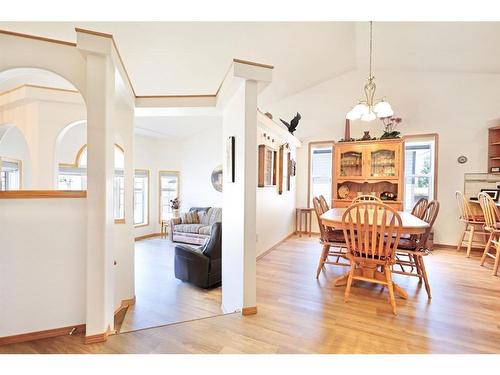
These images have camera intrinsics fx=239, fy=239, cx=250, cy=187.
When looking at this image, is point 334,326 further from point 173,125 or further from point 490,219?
point 173,125

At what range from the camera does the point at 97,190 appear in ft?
5.72

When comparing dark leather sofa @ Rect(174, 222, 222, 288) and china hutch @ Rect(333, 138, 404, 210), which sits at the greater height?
china hutch @ Rect(333, 138, 404, 210)

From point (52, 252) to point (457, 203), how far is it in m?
5.81

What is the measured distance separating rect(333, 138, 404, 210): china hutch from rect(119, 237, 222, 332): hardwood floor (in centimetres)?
307

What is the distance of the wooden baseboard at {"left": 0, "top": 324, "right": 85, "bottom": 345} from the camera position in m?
1.70

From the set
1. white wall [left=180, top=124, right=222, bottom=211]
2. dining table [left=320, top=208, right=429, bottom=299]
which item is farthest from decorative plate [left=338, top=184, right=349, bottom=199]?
white wall [left=180, top=124, right=222, bottom=211]

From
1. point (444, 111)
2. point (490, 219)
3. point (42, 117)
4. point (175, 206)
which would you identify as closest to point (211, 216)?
point (175, 206)

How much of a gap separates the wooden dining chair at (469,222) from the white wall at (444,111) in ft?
0.82

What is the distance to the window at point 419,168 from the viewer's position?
452cm

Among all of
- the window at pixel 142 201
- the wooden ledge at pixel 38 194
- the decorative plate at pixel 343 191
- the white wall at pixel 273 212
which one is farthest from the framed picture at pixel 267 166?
the window at pixel 142 201

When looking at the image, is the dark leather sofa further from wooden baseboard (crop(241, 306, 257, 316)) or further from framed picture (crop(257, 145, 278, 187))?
wooden baseboard (crop(241, 306, 257, 316))

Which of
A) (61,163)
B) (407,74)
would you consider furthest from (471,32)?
(61,163)

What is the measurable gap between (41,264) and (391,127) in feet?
17.7

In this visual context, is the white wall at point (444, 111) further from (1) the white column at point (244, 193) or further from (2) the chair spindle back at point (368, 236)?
(1) the white column at point (244, 193)
